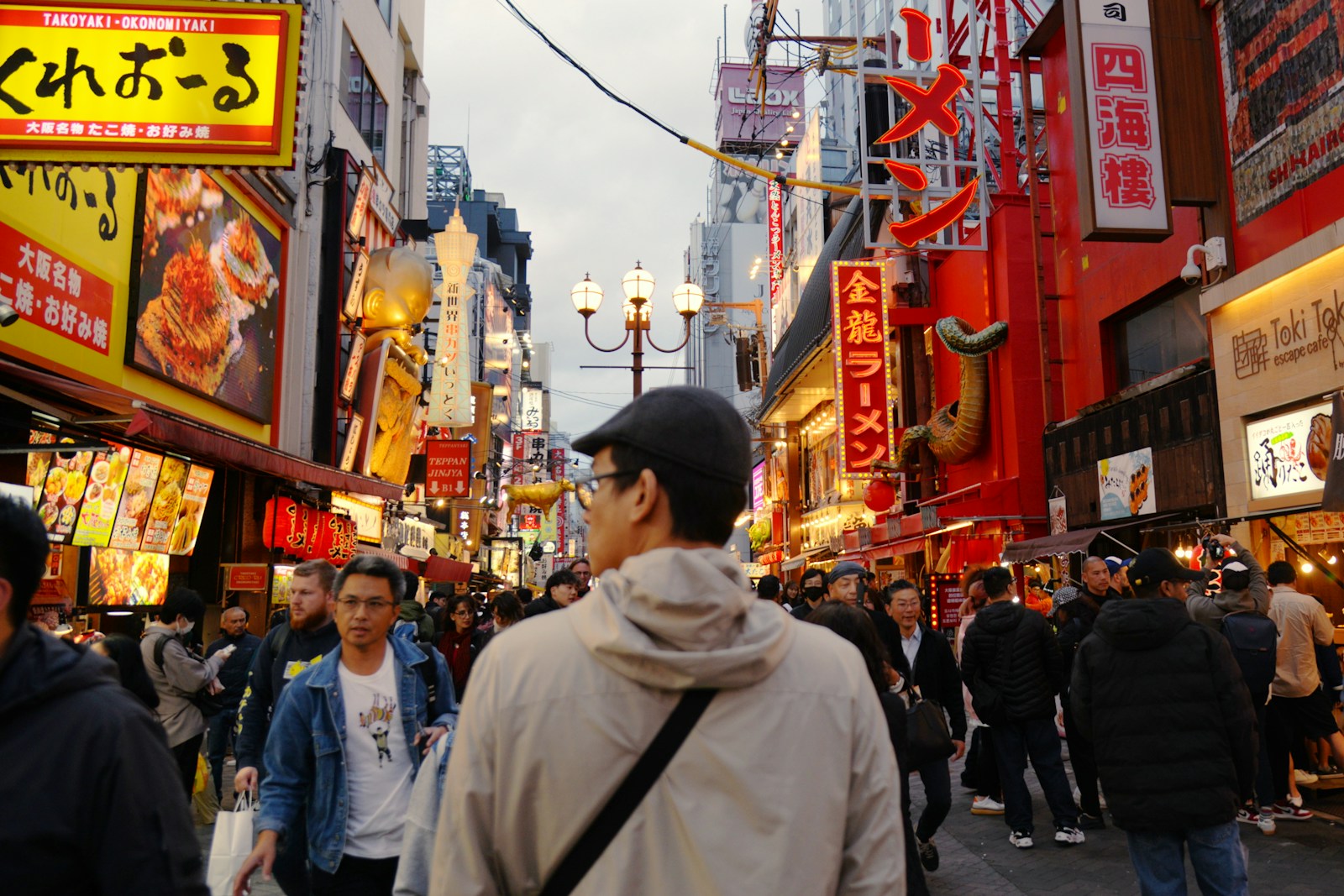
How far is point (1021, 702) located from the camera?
8.29m

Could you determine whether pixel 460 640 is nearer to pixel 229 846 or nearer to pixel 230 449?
pixel 230 449

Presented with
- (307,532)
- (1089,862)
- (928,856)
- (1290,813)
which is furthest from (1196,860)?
(307,532)

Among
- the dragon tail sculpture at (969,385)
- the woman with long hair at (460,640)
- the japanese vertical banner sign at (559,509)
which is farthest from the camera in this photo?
the japanese vertical banner sign at (559,509)

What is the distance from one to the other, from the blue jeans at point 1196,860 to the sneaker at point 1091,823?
3.91 metres

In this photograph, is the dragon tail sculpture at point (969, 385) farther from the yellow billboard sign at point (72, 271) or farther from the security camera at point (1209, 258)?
the yellow billboard sign at point (72, 271)

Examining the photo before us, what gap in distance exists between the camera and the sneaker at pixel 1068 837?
822cm

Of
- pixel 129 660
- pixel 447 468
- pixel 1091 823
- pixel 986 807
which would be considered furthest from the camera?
pixel 447 468

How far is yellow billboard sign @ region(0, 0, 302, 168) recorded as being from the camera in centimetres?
823

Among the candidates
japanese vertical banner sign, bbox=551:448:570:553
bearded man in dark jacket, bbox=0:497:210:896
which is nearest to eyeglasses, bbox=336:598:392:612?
bearded man in dark jacket, bbox=0:497:210:896

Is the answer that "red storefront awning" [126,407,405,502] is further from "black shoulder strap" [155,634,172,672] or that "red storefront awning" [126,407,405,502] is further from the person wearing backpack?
the person wearing backpack

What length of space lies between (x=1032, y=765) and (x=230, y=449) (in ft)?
30.8

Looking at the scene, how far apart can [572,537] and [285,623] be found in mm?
121956

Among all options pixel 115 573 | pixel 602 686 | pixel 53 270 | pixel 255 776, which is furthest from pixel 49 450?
pixel 602 686

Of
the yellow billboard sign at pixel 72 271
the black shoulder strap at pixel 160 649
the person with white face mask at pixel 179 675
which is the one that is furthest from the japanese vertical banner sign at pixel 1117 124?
the yellow billboard sign at pixel 72 271
